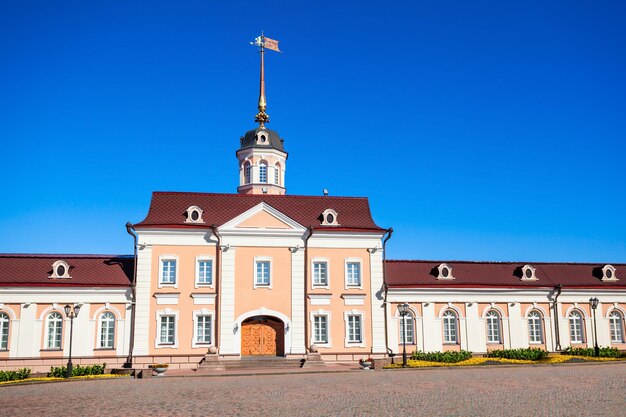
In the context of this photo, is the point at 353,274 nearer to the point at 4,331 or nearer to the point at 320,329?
the point at 320,329

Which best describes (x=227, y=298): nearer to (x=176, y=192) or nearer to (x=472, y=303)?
(x=176, y=192)

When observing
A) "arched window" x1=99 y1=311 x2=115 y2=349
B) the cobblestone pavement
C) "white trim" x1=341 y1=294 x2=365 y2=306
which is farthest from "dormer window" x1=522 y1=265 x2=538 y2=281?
"arched window" x1=99 y1=311 x2=115 y2=349

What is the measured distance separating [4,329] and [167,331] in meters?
8.68

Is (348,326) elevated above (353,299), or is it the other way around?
(353,299)

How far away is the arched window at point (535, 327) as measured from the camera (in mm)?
38469

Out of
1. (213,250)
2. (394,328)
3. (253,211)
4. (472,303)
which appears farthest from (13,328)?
(472,303)

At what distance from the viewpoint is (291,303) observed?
3512cm

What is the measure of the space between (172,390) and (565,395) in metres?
13.2

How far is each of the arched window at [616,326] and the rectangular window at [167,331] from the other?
27856 mm

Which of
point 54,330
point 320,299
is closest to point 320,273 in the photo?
point 320,299

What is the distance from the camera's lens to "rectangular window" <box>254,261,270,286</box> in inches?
1389

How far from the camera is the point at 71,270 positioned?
34.9 metres

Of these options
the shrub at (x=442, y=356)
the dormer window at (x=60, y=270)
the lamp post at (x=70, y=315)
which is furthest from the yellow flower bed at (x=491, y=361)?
the dormer window at (x=60, y=270)

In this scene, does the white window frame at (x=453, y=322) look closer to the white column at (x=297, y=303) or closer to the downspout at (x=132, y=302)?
the white column at (x=297, y=303)
